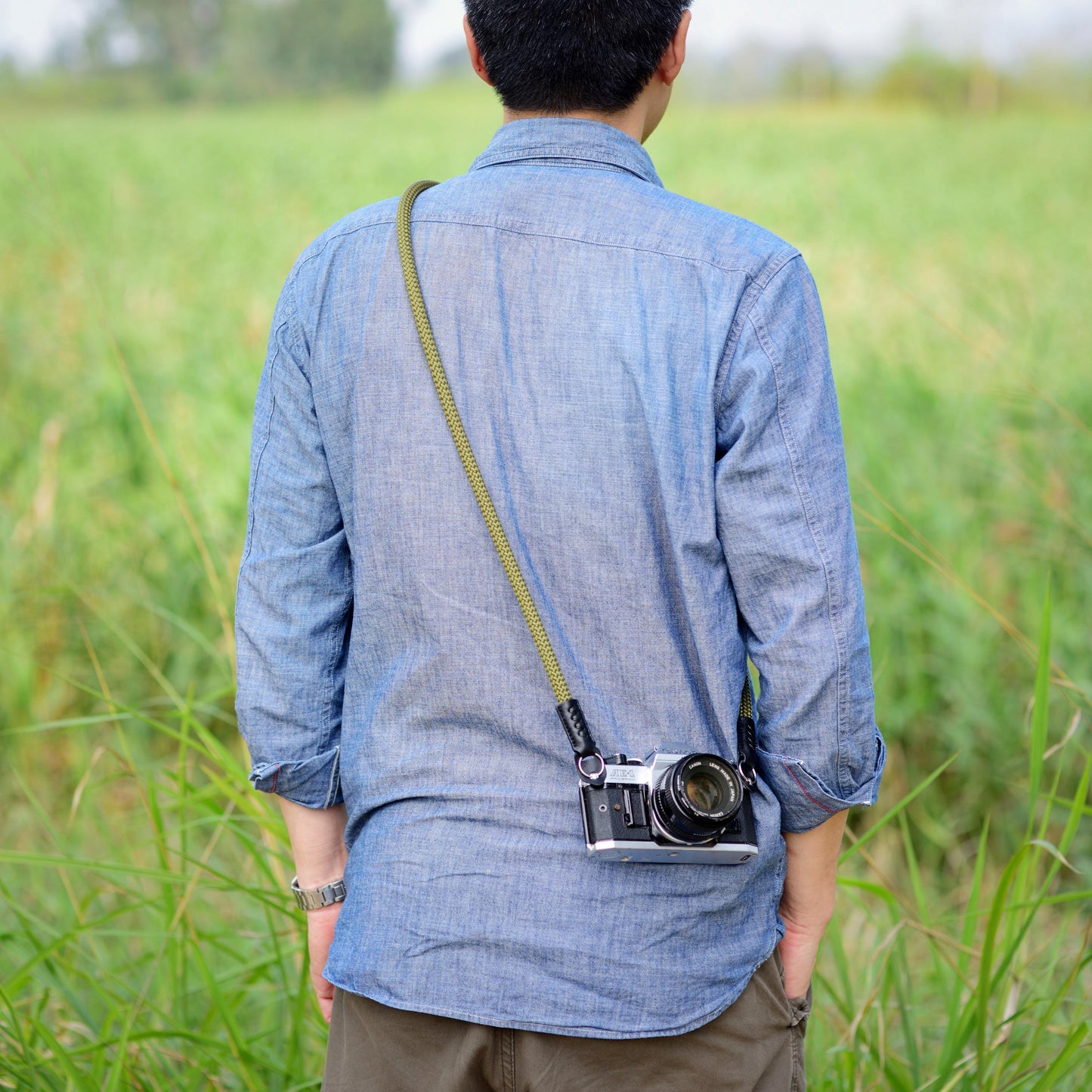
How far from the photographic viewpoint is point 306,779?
1.12 meters

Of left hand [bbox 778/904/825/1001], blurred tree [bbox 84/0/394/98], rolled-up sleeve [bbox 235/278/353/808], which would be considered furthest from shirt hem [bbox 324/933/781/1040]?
blurred tree [bbox 84/0/394/98]

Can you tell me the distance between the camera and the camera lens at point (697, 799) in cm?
91

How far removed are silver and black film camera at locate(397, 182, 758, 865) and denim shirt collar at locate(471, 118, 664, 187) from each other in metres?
0.19

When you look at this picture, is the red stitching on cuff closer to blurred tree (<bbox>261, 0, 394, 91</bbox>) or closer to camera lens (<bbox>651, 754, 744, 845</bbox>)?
camera lens (<bbox>651, 754, 744, 845</bbox>)

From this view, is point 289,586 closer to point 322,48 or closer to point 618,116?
point 618,116

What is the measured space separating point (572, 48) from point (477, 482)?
0.39 m

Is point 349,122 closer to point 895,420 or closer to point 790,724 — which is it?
point 895,420

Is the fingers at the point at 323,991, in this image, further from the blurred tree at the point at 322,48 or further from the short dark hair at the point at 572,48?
the blurred tree at the point at 322,48

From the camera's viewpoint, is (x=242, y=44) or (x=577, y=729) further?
(x=242, y=44)

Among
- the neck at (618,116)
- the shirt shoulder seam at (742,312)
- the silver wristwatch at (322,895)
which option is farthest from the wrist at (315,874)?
the neck at (618,116)

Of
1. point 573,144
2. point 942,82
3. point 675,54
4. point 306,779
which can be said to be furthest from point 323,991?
point 942,82

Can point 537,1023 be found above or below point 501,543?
below

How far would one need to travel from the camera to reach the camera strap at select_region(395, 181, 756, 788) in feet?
3.06

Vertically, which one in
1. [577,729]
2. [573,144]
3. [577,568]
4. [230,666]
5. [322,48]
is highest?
[322,48]
